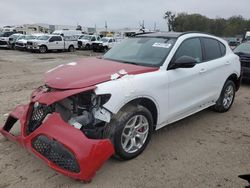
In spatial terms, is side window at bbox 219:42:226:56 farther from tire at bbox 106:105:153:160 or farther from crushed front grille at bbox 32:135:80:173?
crushed front grille at bbox 32:135:80:173

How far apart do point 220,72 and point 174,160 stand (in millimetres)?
2433

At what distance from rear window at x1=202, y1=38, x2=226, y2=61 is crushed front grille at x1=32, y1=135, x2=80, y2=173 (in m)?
3.33

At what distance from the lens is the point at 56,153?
11.5 feet

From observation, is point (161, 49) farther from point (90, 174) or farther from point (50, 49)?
point (50, 49)

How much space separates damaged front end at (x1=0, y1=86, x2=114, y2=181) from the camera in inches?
134

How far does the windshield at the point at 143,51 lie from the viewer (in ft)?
15.4

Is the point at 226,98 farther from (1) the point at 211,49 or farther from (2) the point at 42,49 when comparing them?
(2) the point at 42,49

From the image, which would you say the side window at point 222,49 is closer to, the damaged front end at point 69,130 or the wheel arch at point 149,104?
the wheel arch at point 149,104

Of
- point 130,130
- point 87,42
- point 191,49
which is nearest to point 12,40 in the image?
point 87,42

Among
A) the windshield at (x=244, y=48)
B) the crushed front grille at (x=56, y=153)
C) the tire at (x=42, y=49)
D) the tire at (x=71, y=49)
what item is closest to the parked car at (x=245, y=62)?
the windshield at (x=244, y=48)

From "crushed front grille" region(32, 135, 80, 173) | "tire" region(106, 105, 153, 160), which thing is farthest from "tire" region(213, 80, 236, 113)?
"crushed front grille" region(32, 135, 80, 173)

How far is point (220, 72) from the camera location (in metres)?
5.85

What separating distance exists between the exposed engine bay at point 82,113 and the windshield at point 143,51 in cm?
119

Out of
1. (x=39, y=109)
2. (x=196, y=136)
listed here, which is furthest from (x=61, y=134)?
(x=196, y=136)
